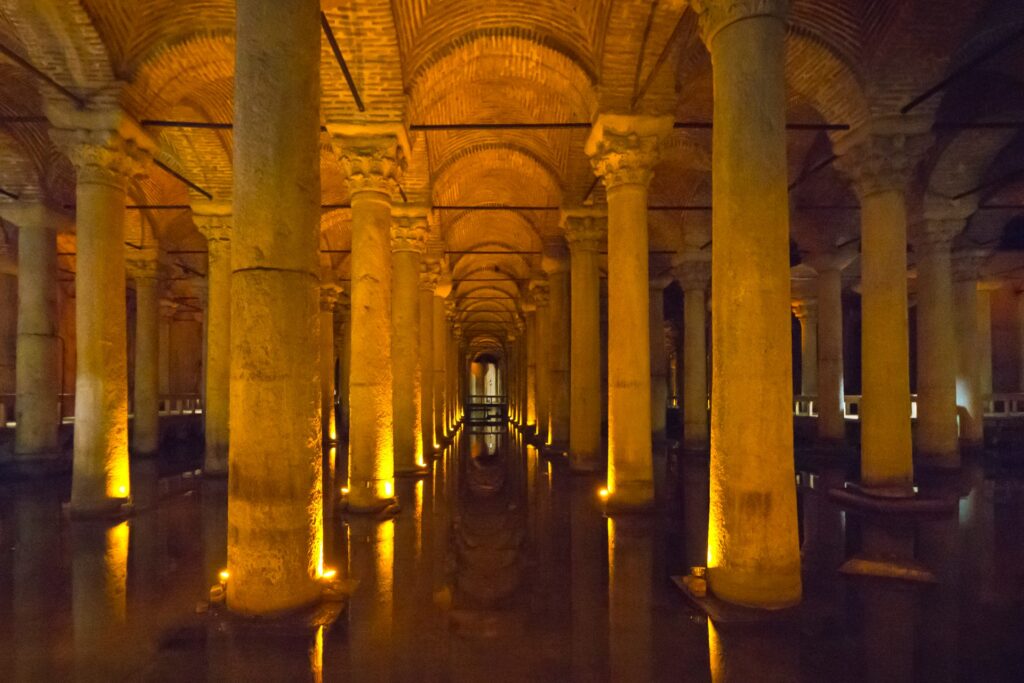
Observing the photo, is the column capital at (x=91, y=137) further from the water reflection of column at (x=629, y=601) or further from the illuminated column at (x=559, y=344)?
the illuminated column at (x=559, y=344)

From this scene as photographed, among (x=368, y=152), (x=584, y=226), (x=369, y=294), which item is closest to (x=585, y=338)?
(x=584, y=226)

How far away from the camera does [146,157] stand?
34.4 feet

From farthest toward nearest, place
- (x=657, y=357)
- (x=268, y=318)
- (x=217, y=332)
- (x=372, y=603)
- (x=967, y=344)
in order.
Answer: (x=657, y=357)
(x=967, y=344)
(x=217, y=332)
(x=372, y=603)
(x=268, y=318)

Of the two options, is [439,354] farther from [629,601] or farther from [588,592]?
[629,601]

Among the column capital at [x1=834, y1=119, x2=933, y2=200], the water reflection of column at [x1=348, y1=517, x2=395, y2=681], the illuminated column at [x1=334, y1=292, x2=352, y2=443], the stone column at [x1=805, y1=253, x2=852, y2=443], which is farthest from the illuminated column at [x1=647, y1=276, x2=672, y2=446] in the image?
the water reflection of column at [x1=348, y1=517, x2=395, y2=681]

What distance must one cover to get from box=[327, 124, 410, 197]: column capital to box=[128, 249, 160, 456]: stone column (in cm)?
1091

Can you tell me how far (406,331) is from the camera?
523 inches

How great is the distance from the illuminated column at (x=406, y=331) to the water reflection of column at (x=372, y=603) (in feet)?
14.9

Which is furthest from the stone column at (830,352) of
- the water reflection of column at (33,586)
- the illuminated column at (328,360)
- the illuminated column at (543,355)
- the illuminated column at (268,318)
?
the water reflection of column at (33,586)

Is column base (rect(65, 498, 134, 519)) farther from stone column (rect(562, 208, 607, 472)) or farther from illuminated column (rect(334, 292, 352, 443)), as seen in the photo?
illuminated column (rect(334, 292, 352, 443))

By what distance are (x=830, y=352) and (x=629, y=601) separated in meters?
13.1

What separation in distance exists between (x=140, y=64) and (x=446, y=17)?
4458mm

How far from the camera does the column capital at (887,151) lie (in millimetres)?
9938

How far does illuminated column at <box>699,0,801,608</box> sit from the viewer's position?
5430 millimetres
